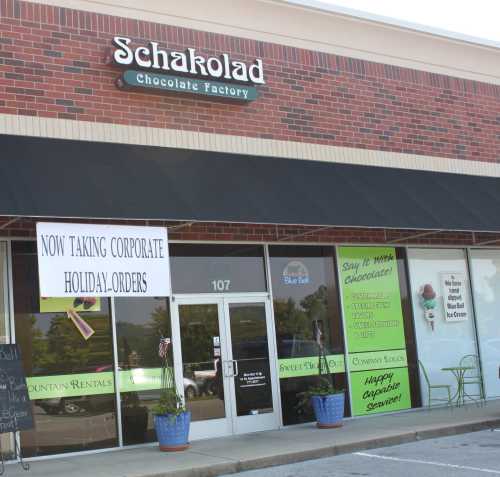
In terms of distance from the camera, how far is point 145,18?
36.5 ft

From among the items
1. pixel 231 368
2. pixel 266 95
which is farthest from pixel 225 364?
pixel 266 95

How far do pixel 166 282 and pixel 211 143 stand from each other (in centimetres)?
253

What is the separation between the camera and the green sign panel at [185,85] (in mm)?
10641

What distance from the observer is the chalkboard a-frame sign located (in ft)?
28.9

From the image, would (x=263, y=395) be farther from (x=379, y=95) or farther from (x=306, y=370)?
(x=379, y=95)

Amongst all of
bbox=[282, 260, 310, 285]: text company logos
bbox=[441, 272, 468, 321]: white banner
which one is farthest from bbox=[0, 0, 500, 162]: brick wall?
bbox=[441, 272, 468, 321]: white banner

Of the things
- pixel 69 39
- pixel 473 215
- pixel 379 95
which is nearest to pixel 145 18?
pixel 69 39

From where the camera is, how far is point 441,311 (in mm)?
13516

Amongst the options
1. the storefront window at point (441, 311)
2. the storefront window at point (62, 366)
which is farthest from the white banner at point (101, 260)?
the storefront window at point (441, 311)

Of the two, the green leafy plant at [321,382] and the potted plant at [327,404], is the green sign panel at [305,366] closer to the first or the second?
the green leafy plant at [321,382]

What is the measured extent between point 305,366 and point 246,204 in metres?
3.14

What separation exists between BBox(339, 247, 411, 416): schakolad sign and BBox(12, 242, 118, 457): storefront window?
4.19m

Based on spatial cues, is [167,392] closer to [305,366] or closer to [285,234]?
[305,366]

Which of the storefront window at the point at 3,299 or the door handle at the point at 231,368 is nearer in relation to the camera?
the storefront window at the point at 3,299
